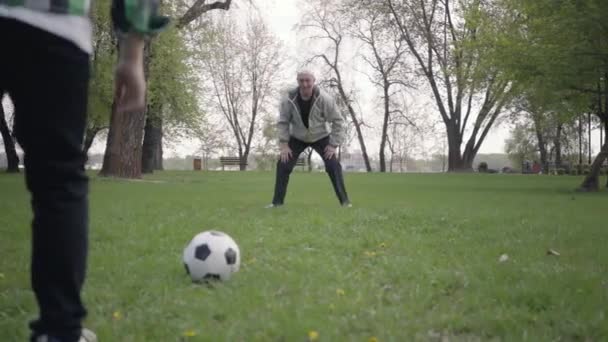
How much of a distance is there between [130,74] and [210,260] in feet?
7.21

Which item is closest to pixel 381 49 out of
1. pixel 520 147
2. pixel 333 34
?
pixel 333 34

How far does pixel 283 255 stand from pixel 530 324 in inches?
98.8

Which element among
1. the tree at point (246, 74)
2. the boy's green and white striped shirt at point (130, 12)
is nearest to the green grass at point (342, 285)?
the boy's green and white striped shirt at point (130, 12)

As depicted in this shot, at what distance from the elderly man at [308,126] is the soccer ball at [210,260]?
5425mm

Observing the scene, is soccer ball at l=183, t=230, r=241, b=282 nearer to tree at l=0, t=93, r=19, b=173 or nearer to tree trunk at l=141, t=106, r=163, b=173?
tree trunk at l=141, t=106, r=163, b=173

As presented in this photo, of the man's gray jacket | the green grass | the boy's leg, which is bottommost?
the green grass

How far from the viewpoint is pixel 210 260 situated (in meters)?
4.16

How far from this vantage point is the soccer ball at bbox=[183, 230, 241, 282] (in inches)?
164

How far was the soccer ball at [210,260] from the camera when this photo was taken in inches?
164

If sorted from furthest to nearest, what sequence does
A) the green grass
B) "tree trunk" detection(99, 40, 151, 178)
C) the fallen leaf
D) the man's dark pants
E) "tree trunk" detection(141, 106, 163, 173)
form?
"tree trunk" detection(141, 106, 163, 173) < "tree trunk" detection(99, 40, 151, 178) < the man's dark pants < the fallen leaf < the green grass

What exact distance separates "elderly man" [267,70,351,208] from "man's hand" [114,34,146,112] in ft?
23.8

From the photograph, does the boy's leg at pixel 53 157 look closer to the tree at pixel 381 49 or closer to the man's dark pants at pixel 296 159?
the man's dark pants at pixel 296 159

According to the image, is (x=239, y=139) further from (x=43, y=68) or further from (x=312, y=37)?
(x=43, y=68)

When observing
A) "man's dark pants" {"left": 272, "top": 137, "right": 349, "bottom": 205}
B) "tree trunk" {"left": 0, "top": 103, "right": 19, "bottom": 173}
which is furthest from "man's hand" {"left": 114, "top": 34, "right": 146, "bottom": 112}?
"tree trunk" {"left": 0, "top": 103, "right": 19, "bottom": 173}
